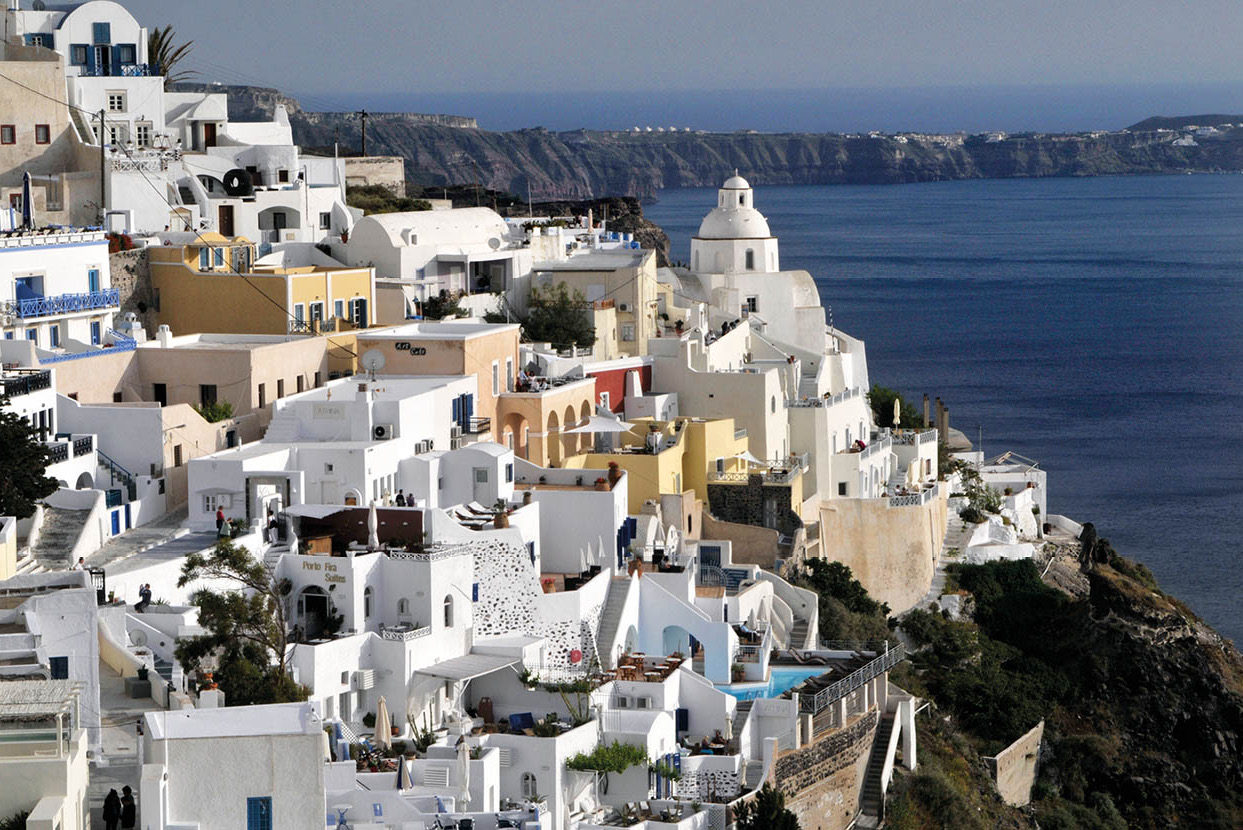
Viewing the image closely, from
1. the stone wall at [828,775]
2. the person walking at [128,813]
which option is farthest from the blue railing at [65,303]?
the person walking at [128,813]

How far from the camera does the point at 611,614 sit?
25.1m

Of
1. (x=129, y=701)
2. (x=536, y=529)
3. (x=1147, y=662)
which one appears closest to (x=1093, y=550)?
(x=1147, y=662)

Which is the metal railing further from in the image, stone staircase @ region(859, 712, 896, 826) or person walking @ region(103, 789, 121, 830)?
person walking @ region(103, 789, 121, 830)

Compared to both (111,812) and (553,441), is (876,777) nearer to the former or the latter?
(553,441)

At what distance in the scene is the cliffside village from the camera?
60.0 feet

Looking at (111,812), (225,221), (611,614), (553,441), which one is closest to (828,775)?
(611,614)

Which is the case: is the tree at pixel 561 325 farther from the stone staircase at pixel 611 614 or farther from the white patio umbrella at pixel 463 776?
the white patio umbrella at pixel 463 776

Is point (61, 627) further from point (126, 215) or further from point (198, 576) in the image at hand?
point (126, 215)

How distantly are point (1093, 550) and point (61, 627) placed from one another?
84.8 feet

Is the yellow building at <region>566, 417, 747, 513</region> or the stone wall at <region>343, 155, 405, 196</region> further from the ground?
the stone wall at <region>343, 155, 405, 196</region>

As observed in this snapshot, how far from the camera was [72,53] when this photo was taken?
37906 mm

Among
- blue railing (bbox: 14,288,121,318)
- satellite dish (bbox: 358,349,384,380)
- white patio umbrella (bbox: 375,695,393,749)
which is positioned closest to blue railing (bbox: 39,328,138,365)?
blue railing (bbox: 14,288,121,318)

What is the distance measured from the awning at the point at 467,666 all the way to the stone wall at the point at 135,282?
10.0 meters

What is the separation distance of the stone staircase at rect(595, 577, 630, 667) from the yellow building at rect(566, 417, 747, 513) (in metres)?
3.62
